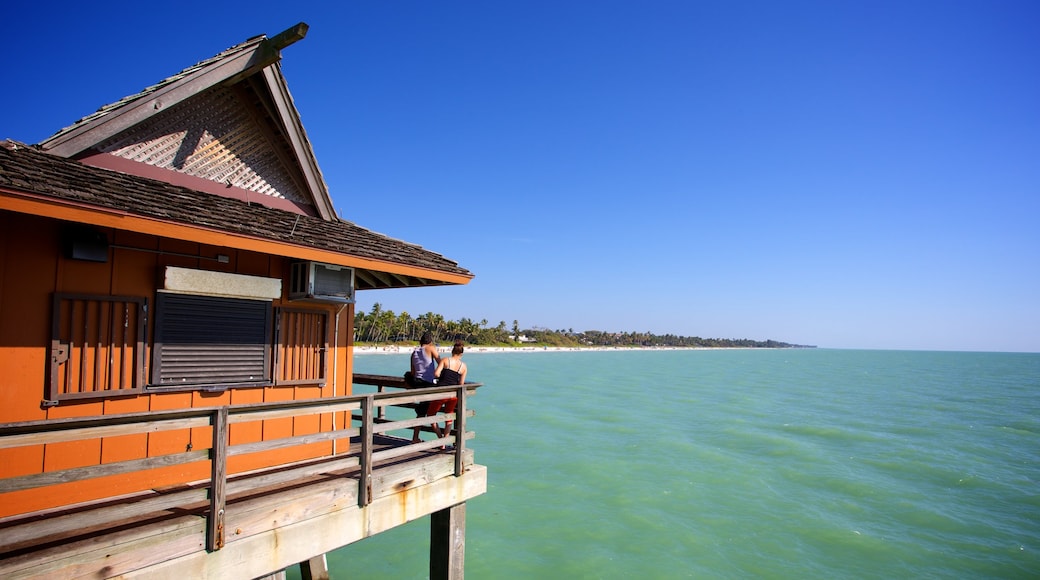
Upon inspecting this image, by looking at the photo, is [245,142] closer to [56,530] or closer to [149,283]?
[149,283]

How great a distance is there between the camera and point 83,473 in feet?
13.2

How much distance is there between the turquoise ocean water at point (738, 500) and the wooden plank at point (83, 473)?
31.6 ft

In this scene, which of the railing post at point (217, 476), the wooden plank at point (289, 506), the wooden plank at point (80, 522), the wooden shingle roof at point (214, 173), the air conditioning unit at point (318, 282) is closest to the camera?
the wooden plank at point (80, 522)

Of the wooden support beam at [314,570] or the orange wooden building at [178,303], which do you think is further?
the wooden support beam at [314,570]

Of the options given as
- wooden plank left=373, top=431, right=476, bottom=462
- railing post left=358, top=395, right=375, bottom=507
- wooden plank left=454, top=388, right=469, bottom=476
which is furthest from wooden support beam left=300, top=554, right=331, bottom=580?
railing post left=358, top=395, right=375, bottom=507

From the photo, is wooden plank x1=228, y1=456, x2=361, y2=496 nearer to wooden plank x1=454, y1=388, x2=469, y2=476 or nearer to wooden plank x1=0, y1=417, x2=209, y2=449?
wooden plank x1=0, y1=417, x2=209, y2=449

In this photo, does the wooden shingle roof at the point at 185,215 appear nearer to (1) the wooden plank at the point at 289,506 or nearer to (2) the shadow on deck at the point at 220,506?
(2) the shadow on deck at the point at 220,506

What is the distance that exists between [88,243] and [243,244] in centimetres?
136

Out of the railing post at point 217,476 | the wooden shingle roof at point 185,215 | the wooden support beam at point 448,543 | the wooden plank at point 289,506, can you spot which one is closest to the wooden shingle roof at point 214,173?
the wooden shingle roof at point 185,215

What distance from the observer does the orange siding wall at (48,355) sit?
17.4ft

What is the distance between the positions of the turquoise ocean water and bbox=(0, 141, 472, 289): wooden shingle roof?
839cm

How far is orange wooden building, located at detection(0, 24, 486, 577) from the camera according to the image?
477 cm

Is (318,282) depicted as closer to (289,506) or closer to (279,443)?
(279,443)

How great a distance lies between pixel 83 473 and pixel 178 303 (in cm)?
274
